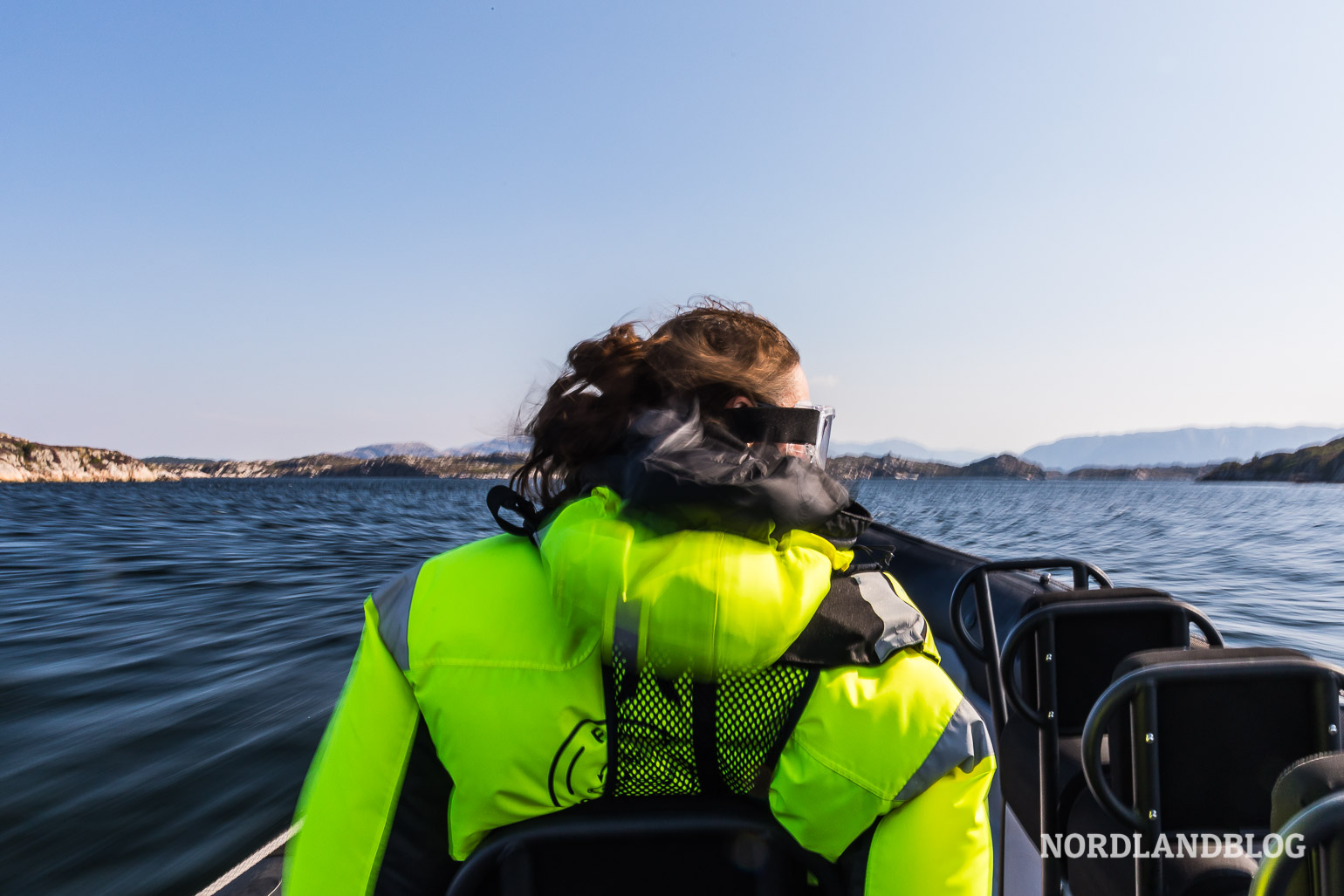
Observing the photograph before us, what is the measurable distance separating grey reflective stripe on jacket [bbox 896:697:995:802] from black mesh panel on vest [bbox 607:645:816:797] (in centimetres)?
12

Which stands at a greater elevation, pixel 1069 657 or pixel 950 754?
pixel 950 754

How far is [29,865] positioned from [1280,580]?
28.6ft

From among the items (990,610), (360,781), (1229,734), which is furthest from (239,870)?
(1229,734)

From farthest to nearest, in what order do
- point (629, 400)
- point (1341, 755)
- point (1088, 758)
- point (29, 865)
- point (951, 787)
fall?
1. point (29, 865)
2. point (1088, 758)
3. point (629, 400)
4. point (951, 787)
5. point (1341, 755)

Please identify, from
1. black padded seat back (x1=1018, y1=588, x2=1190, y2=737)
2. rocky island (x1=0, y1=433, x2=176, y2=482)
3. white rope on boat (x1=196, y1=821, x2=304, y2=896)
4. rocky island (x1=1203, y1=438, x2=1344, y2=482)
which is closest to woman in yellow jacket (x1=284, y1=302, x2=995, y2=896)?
black padded seat back (x1=1018, y1=588, x2=1190, y2=737)

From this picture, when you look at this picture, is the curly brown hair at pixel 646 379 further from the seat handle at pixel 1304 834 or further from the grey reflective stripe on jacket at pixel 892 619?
the seat handle at pixel 1304 834

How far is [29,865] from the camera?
2.30 meters

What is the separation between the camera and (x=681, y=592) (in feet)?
1.97

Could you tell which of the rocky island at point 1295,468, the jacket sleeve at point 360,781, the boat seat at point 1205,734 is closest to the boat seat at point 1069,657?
the boat seat at point 1205,734

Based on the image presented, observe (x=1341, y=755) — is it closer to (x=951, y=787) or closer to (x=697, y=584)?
(x=951, y=787)

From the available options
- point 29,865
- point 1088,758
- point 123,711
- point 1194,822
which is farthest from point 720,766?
point 123,711

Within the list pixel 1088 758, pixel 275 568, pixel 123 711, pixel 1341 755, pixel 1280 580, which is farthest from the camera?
pixel 275 568

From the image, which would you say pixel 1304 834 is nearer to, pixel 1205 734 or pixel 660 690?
pixel 660 690

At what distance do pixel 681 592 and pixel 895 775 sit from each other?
0.26 meters
